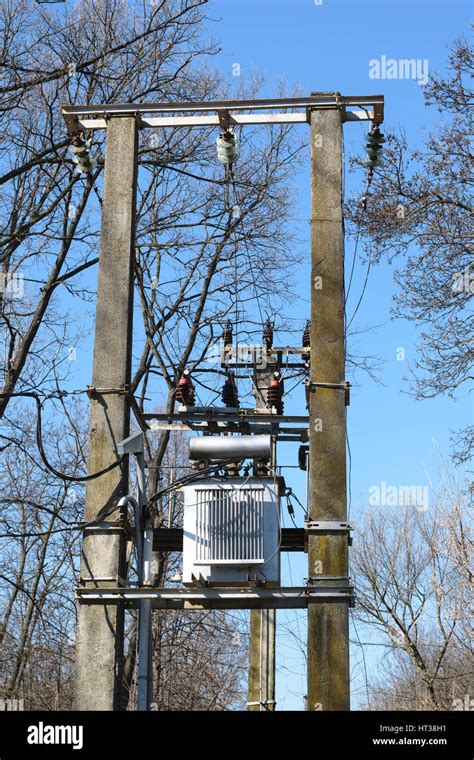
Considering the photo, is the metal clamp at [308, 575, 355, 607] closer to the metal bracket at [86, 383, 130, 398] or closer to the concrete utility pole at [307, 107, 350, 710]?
the concrete utility pole at [307, 107, 350, 710]

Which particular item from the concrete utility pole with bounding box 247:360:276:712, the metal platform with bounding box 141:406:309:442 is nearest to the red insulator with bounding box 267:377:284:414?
the metal platform with bounding box 141:406:309:442

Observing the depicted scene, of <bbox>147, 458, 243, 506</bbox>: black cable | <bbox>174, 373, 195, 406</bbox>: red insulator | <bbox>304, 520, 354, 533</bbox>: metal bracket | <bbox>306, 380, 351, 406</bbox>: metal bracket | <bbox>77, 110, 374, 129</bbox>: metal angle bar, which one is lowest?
<bbox>304, 520, 354, 533</bbox>: metal bracket

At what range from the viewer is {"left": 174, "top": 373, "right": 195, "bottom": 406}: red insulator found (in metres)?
10.9

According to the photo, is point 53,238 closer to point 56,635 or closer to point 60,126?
point 60,126

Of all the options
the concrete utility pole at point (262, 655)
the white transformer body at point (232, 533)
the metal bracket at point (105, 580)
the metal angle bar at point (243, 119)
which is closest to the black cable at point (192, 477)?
the white transformer body at point (232, 533)

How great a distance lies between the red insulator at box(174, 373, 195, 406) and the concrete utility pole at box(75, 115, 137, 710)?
913 mm

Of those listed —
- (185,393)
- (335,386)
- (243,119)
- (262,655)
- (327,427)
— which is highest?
(243,119)

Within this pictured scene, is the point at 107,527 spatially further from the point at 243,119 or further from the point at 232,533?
the point at 243,119

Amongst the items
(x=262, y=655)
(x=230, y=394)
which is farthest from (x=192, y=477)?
(x=262, y=655)

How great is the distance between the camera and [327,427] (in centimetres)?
966

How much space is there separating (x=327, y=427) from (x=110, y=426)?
6.13 ft

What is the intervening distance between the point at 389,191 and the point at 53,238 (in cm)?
538

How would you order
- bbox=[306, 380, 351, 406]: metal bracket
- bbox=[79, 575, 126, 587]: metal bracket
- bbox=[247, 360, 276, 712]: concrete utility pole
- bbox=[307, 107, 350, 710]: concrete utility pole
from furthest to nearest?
bbox=[247, 360, 276, 712]: concrete utility pole, bbox=[306, 380, 351, 406]: metal bracket, bbox=[79, 575, 126, 587]: metal bracket, bbox=[307, 107, 350, 710]: concrete utility pole
